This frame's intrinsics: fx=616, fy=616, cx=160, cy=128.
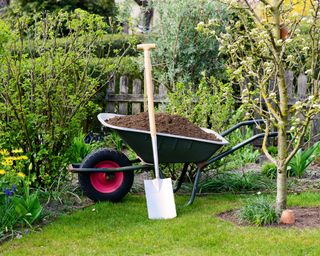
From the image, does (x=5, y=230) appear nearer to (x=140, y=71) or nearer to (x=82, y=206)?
(x=82, y=206)

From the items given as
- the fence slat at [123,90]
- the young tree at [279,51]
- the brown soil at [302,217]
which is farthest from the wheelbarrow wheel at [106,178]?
the fence slat at [123,90]

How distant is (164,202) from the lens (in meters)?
4.94

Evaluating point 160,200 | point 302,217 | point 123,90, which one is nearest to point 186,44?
point 123,90

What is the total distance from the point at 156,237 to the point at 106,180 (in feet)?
3.98

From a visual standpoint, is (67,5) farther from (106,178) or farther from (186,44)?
(106,178)

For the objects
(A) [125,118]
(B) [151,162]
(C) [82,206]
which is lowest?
(C) [82,206]

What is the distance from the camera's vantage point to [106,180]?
5.47m

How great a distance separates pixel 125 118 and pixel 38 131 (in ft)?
2.57

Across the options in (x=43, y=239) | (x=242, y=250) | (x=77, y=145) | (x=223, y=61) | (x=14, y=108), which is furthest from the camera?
(x=223, y=61)

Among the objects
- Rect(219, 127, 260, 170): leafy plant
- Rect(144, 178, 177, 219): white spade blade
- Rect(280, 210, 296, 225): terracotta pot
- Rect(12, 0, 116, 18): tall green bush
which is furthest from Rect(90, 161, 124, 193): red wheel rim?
Rect(12, 0, 116, 18): tall green bush

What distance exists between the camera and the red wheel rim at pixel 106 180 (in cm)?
544

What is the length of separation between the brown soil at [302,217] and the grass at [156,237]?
105mm

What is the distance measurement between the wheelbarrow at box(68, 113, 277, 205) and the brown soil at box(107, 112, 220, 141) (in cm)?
12

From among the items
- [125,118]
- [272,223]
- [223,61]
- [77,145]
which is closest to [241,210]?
[272,223]
